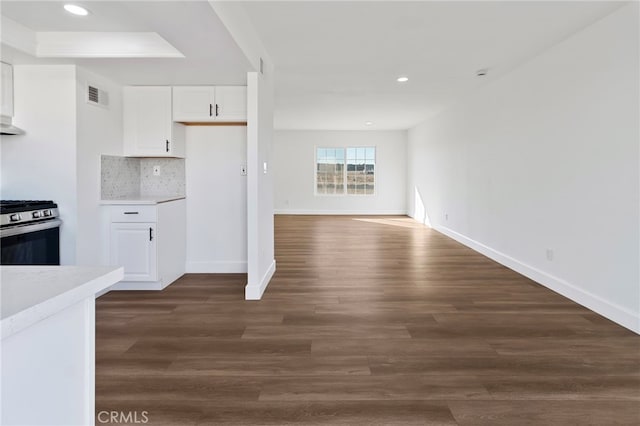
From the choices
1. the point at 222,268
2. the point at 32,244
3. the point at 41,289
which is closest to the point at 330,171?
the point at 222,268

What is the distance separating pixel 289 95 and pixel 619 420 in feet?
18.2

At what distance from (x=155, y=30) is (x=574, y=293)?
13.1ft

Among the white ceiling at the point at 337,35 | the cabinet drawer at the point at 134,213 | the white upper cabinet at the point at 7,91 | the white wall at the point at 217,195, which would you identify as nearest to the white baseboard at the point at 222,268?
the white wall at the point at 217,195

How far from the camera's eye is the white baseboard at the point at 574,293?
288 cm

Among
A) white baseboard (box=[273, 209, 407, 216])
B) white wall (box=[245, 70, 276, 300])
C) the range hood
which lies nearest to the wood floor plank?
white wall (box=[245, 70, 276, 300])

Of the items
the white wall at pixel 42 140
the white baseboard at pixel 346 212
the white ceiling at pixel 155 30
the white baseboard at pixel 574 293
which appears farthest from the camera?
the white baseboard at pixel 346 212

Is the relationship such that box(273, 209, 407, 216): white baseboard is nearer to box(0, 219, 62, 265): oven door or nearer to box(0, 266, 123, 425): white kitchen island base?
box(0, 219, 62, 265): oven door

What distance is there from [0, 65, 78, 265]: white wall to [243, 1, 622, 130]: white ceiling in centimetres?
179

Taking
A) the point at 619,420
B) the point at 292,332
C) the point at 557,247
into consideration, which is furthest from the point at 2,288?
the point at 557,247

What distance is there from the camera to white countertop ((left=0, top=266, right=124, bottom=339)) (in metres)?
0.73

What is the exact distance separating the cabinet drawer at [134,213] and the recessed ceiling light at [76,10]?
5.53ft

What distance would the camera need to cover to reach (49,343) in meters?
0.88

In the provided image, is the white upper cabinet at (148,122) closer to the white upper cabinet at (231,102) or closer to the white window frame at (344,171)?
the white upper cabinet at (231,102)

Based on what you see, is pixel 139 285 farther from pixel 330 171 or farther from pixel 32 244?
pixel 330 171
